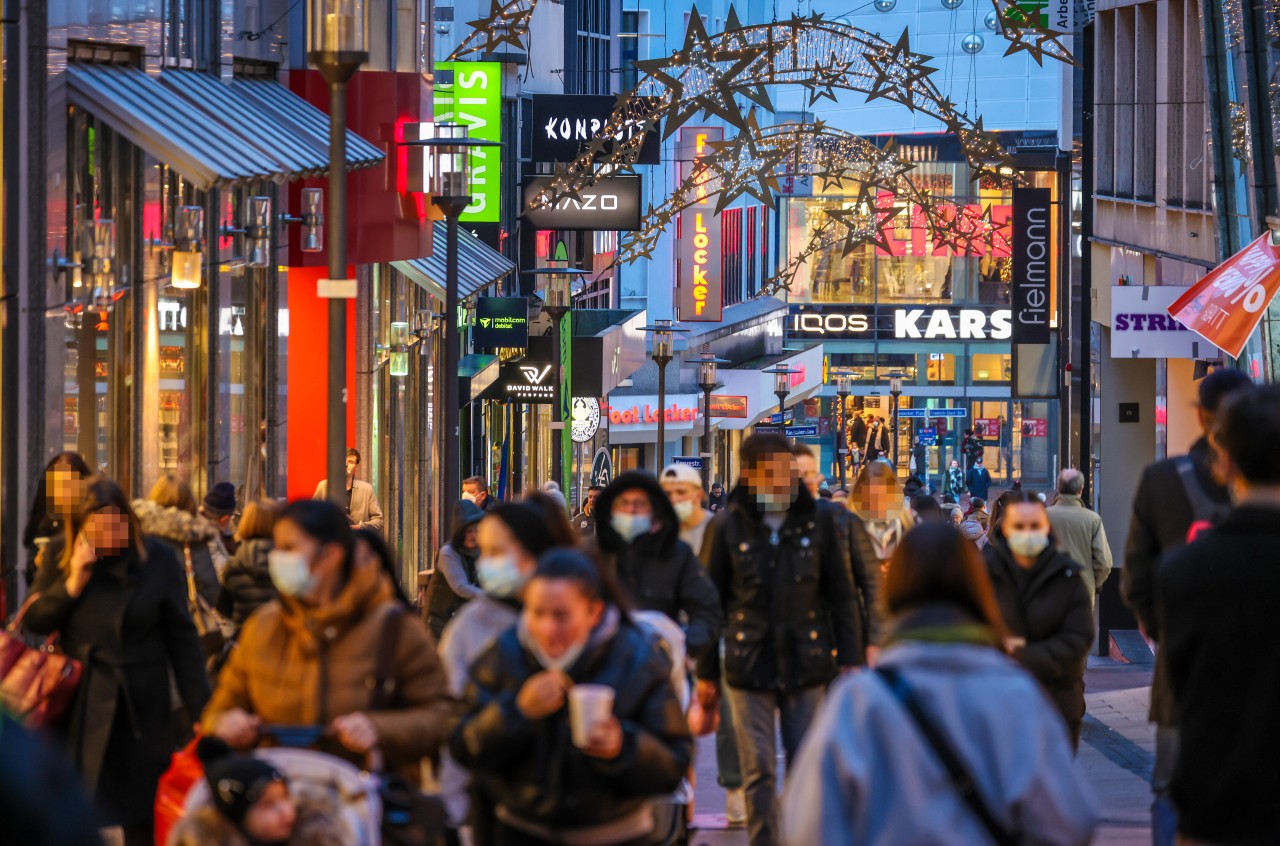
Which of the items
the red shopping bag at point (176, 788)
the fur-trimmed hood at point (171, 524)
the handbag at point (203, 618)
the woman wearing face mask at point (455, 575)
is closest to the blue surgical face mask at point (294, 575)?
the red shopping bag at point (176, 788)

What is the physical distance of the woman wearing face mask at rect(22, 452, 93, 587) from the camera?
8672mm

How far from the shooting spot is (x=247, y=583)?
955 centimetres

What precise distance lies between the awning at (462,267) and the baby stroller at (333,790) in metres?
20.1

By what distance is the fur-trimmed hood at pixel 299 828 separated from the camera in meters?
5.09

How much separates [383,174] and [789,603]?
14.3 m

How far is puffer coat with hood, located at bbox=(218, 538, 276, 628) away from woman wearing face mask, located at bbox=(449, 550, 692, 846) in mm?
4046

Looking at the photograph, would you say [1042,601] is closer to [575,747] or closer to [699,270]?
[575,747]

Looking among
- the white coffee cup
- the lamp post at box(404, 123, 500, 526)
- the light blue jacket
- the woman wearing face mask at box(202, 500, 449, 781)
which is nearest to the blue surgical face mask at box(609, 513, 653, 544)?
the woman wearing face mask at box(202, 500, 449, 781)

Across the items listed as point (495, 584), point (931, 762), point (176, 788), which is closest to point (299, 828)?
point (495, 584)

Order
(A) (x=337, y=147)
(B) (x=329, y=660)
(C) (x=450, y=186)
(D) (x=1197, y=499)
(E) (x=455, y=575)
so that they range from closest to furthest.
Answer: (B) (x=329, y=660)
(D) (x=1197, y=499)
(E) (x=455, y=575)
(A) (x=337, y=147)
(C) (x=450, y=186)

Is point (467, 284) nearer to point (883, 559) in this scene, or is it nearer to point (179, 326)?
point (179, 326)

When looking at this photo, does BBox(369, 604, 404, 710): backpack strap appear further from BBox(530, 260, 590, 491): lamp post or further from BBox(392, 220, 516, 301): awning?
BBox(530, 260, 590, 491): lamp post

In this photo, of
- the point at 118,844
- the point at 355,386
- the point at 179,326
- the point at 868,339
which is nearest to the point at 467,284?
the point at 355,386

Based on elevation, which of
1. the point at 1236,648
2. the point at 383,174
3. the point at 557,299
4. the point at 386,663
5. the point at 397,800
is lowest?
the point at 397,800
